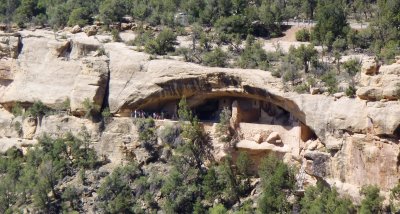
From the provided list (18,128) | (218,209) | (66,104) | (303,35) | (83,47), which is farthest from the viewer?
(303,35)

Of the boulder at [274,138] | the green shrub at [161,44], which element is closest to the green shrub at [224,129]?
the boulder at [274,138]

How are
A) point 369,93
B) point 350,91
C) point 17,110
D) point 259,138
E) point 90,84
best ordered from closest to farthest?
1. point 369,93
2. point 350,91
3. point 259,138
4. point 90,84
5. point 17,110

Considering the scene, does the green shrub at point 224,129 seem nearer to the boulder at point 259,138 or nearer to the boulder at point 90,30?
the boulder at point 259,138

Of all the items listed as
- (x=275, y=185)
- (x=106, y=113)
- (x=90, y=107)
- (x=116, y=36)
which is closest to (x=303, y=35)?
(x=116, y=36)

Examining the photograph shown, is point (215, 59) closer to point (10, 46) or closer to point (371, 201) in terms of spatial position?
point (371, 201)

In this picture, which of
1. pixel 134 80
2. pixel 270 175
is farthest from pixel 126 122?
pixel 270 175

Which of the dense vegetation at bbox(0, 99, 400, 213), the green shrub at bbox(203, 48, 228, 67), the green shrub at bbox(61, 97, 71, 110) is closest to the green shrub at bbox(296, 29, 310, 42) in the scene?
the green shrub at bbox(203, 48, 228, 67)

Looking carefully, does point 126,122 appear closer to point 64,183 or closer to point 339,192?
point 64,183
